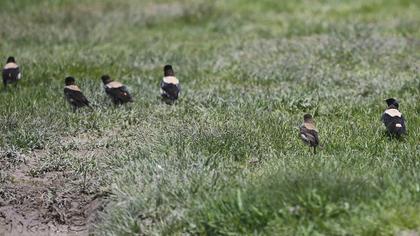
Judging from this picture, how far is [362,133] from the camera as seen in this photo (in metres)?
10.7

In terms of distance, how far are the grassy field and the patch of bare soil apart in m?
0.02

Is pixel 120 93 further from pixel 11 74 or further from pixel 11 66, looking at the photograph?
pixel 11 66

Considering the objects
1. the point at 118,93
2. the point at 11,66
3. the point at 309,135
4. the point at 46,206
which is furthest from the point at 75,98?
the point at 309,135

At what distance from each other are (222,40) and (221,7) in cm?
400

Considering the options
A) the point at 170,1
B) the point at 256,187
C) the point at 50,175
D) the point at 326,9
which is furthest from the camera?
the point at 170,1

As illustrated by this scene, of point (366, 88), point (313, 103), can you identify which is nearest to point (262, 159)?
point (313, 103)

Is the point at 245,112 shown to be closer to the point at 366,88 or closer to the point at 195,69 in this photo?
the point at 366,88

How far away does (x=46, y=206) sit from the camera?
934 centimetres

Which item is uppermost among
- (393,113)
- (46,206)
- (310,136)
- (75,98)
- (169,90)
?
(393,113)

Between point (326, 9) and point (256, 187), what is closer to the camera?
point (256, 187)

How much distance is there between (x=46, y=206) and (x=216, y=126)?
261 centimetres

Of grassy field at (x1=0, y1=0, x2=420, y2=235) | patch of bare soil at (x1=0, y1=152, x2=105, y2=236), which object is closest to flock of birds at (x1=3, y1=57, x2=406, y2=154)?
grassy field at (x1=0, y1=0, x2=420, y2=235)

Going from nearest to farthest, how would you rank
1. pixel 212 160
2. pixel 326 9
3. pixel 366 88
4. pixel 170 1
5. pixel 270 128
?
pixel 212 160
pixel 270 128
pixel 366 88
pixel 326 9
pixel 170 1

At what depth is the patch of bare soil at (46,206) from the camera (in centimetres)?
913
